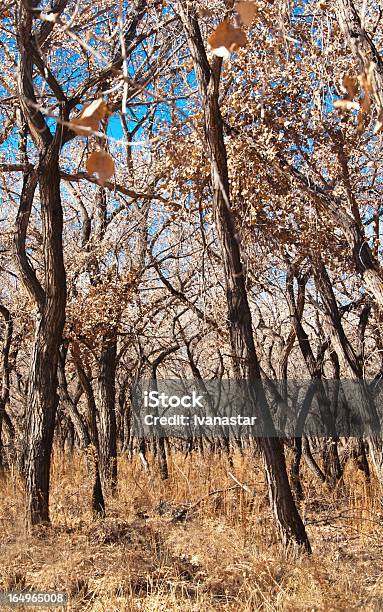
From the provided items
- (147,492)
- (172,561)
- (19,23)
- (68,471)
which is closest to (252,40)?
(19,23)

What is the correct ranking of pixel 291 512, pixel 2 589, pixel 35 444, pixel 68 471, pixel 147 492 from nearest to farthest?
1. pixel 2 589
2. pixel 291 512
3. pixel 35 444
4. pixel 147 492
5. pixel 68 471

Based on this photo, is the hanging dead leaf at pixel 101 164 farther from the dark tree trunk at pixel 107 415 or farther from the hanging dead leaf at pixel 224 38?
the dark tree trunk at pixel 107 415

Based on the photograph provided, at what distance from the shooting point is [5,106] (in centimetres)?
834

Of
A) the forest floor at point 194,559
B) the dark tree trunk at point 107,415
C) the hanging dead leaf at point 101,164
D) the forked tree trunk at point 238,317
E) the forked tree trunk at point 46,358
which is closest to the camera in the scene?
the hanging dead leaf at point 101,164

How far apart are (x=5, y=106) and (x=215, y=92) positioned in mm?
4268

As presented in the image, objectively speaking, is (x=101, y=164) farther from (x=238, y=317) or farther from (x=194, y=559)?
(x=194, y=559)

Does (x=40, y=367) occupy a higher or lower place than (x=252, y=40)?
lower

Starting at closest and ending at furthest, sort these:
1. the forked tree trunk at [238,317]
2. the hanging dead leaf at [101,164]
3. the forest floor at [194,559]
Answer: the hanging dead leaf at [101,164] < the forest floor at [194,559] < the forked tree trunk at [238,317]

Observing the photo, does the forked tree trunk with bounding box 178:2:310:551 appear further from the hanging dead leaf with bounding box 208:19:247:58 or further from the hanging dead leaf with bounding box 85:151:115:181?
the hanging dead leaf with bounding box 85:151:115:181

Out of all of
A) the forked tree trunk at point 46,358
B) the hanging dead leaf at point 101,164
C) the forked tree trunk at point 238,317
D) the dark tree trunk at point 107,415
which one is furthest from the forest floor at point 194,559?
the hanging dead leaf at point 101,164

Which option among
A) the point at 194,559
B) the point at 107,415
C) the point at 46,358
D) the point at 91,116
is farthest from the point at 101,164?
the point at 107,415

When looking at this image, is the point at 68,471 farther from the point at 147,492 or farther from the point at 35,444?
the point at 35,444

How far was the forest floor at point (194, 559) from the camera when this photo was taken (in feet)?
13.8

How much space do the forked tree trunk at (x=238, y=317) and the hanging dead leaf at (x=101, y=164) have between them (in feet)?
11.9
